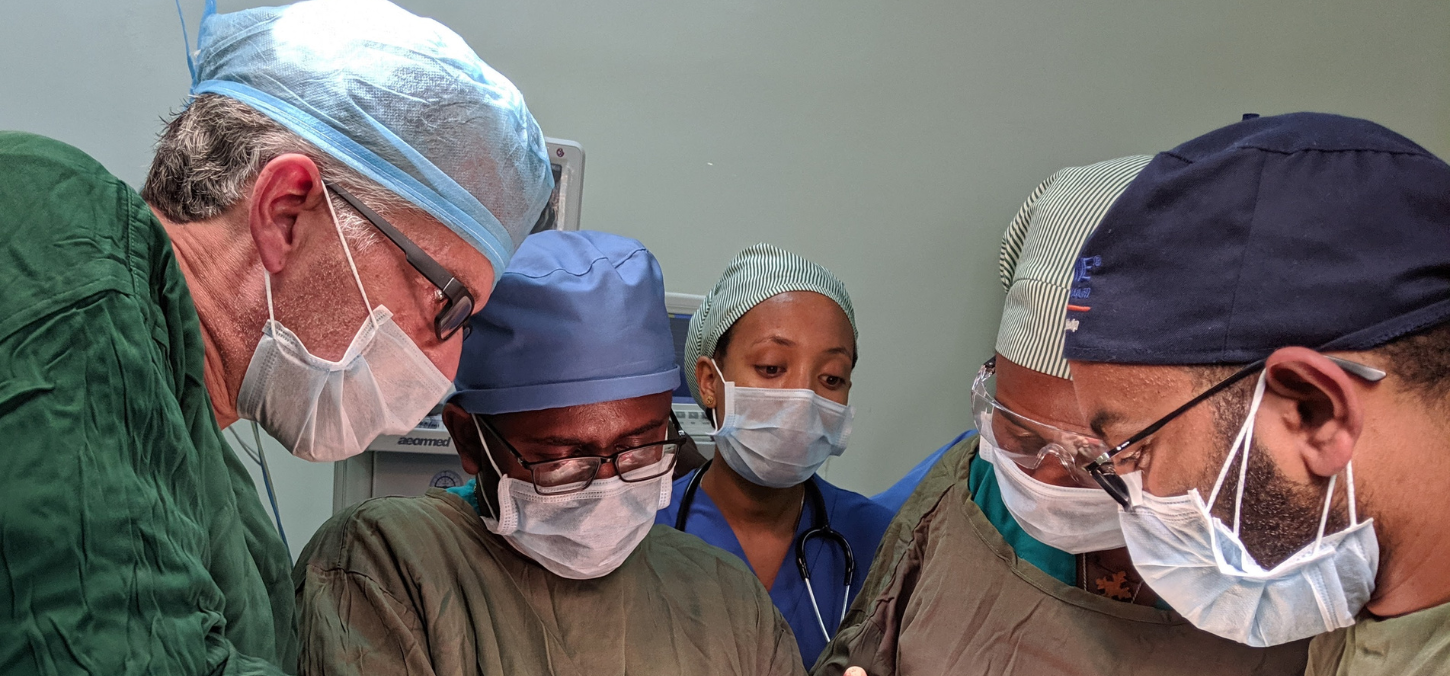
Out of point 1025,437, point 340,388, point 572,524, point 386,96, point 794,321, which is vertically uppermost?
point 386,96

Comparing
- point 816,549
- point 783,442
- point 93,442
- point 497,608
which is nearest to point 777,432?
point 783,442

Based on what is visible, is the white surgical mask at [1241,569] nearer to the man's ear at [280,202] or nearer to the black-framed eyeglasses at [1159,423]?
the black-framed eyeglasses at [1159,423]

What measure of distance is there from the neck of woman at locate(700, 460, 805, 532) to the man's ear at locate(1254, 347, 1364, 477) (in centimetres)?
141

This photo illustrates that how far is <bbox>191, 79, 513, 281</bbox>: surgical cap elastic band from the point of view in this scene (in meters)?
1.11

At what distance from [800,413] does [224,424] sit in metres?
1.27

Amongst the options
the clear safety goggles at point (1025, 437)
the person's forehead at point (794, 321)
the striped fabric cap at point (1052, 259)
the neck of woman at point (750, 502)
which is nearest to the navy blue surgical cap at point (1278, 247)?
the clear safety goggles at point (1025, 437)

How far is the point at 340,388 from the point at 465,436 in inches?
21.5

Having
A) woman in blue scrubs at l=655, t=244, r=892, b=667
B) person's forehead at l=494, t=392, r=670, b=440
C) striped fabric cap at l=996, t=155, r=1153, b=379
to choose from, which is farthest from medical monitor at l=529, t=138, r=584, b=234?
striped fabric cap at l=996, t=155, r=1153, b=379

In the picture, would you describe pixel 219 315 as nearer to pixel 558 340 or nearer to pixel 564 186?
pixel 558 340

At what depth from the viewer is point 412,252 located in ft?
3.76

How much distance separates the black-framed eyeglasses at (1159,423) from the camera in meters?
0.95

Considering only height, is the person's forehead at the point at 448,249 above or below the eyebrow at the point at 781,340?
above

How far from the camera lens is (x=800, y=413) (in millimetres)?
2184

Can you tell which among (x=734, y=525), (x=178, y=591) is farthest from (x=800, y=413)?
(x=178, y=591)
